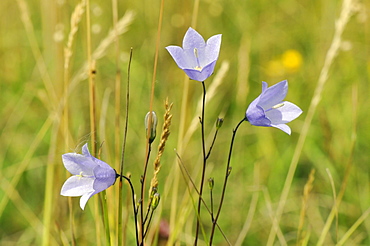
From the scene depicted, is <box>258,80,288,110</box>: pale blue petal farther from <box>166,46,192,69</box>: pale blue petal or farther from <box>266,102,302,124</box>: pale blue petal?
<box>166,46,192,69</box>: pale blue petal

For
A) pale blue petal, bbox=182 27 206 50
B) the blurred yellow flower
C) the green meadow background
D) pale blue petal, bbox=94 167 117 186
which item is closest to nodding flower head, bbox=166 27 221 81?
pale blue petal, bbox=182 27 206 50

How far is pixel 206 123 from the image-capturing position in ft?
9.30

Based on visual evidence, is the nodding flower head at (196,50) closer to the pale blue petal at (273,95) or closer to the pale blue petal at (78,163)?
the pale blue petal at (273,95)

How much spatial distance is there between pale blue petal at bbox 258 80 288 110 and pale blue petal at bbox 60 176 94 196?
426 mm

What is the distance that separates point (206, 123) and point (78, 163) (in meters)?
1.80

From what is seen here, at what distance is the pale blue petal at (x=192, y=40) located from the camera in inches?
46.4

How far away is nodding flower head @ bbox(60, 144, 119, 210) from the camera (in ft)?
3.47

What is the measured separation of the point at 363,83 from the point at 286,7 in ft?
→ 3.35

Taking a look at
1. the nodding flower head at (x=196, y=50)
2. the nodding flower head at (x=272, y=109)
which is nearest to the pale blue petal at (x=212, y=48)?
the nodding flower head at (x=196, y=50)

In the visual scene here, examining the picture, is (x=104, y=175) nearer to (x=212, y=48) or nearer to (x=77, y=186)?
(x=77, y=186)

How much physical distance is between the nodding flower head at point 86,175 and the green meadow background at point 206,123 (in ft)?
1.24

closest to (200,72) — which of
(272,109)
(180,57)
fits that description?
(180,57)

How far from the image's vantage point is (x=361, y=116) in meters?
2.77

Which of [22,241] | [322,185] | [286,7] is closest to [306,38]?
[286,7]
